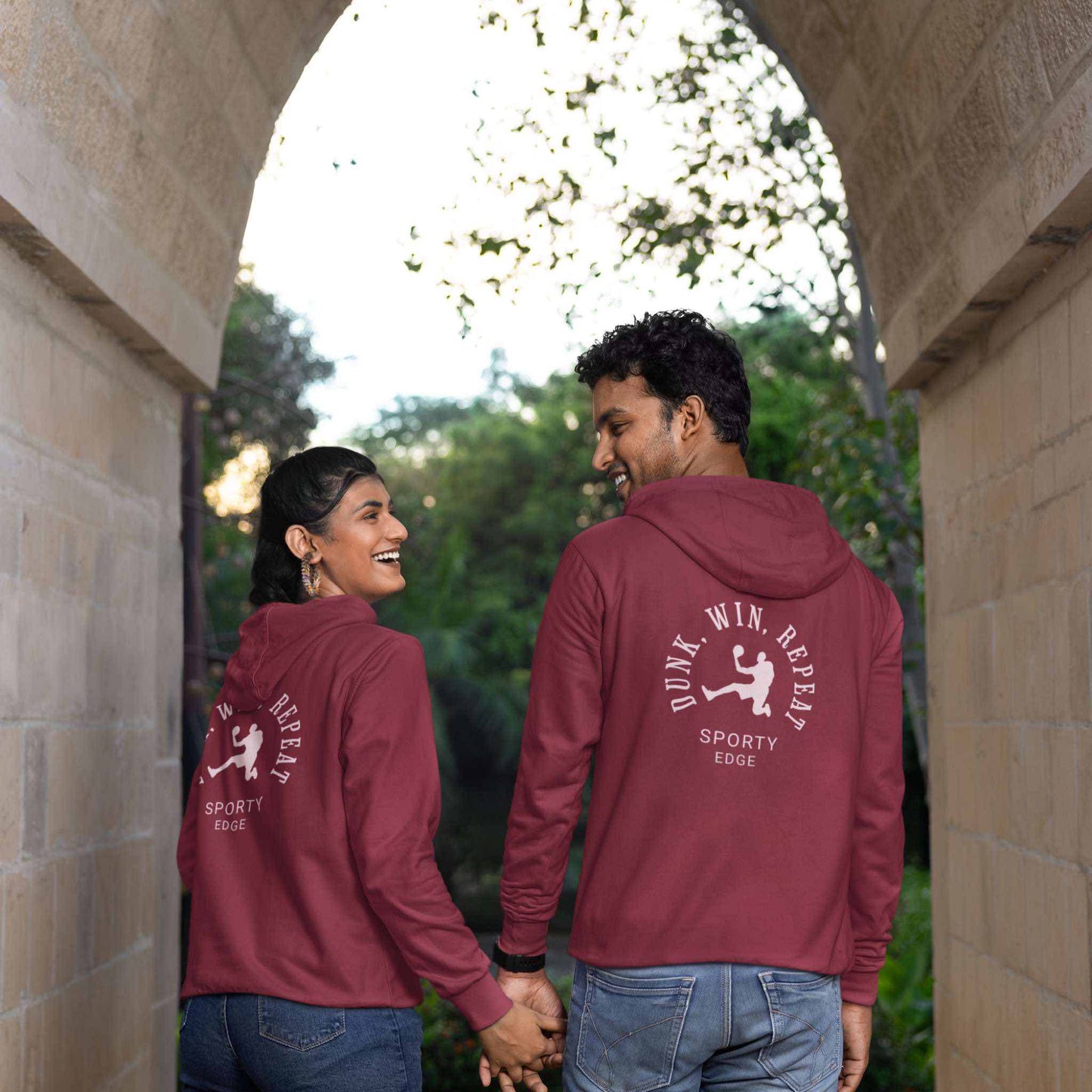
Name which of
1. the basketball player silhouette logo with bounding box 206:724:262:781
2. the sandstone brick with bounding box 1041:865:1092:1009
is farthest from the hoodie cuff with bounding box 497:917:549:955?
the sandstone brick with bounding box 1041:865:1092:1009

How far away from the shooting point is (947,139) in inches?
131

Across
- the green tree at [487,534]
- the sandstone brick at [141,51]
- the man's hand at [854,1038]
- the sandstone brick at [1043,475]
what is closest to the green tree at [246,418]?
the green tree at [487,534]

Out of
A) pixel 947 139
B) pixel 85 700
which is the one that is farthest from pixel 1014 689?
pixel 85 700

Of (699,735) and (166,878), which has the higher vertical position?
(699,735)

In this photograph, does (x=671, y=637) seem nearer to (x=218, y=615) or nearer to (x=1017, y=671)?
(x=1017, y=671)

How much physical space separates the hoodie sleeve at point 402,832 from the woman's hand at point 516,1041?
0.02 m

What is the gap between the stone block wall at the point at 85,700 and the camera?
278 cm

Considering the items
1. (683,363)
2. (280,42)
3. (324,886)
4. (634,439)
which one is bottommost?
(324,886)

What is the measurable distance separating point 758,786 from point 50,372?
173cm

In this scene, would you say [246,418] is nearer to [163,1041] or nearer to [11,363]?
[163,1041]

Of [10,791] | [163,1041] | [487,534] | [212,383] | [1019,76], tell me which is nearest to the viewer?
[10,791]

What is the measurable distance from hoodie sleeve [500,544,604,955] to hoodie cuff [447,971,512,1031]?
0.31 feet

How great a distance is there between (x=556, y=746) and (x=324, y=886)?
1.48ft

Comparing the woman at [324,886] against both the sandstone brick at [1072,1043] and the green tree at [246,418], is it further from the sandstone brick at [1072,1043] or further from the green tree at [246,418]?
the green tree at [246,418]
